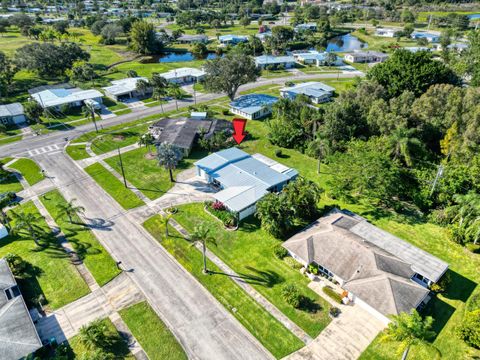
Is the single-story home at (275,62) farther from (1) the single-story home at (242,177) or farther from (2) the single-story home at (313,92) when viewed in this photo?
(1) the single-story home at (242,177)

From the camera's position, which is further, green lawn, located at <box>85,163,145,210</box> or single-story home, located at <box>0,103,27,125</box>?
single-story home, located at <box>0,103,27,125</box>

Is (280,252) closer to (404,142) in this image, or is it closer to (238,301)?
(238,301)

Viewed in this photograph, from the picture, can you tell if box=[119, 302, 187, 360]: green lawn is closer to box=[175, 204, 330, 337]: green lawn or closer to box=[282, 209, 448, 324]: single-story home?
box=[175, 204, 330, 337]: green lawn

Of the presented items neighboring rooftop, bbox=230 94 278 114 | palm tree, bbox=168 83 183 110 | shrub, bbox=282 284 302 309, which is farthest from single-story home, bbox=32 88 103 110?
shrub, bbox=282 284 302 309

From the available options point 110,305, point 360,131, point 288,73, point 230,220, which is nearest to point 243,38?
point 288,73

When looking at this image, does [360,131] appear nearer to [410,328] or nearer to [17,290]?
[410,328]
